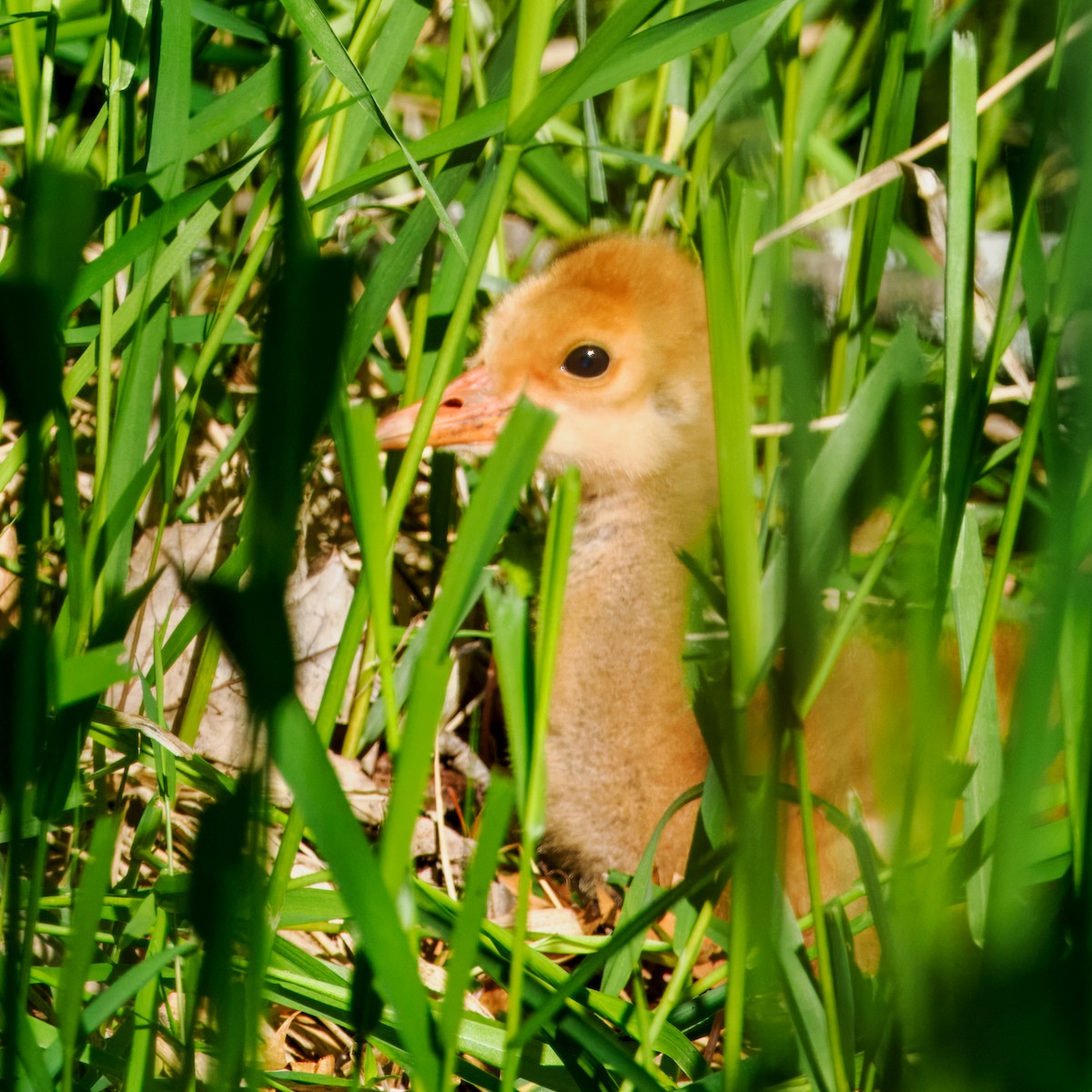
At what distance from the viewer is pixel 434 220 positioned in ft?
4.57

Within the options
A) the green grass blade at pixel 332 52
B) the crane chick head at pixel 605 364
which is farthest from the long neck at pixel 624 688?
the green grass blade at pixel 332 52

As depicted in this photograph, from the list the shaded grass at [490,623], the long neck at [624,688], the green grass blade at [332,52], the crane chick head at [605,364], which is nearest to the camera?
the shaded grass at [490,623]

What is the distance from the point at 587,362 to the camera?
5.71ft

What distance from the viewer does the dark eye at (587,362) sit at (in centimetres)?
173

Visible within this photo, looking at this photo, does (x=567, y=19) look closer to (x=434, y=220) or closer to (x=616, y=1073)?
(x=434, y=220)

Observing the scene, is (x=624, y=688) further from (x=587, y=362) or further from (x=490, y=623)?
(x=490, y=623)

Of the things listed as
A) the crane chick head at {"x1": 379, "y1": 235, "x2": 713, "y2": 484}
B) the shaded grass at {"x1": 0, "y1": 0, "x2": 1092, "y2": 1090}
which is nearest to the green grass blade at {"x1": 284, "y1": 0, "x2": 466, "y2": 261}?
the shaded grass at {"x1": 0, "y1": 0, "x2": 1092, "y2": 1090}

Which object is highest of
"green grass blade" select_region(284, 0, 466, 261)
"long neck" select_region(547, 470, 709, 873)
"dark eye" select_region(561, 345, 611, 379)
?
"green grass blade" select_region(284, 0, 466, 261)

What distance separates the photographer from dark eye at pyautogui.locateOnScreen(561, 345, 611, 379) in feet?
5.67

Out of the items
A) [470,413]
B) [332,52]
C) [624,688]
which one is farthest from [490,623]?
[470,413]

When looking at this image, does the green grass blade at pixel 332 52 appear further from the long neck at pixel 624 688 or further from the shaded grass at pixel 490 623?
the long neck at pixel 624 688

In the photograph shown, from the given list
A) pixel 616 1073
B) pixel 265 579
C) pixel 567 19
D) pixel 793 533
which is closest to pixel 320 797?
pixel 265 579

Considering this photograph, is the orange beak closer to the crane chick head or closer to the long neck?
the crane chick head

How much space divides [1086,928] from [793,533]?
270mm
